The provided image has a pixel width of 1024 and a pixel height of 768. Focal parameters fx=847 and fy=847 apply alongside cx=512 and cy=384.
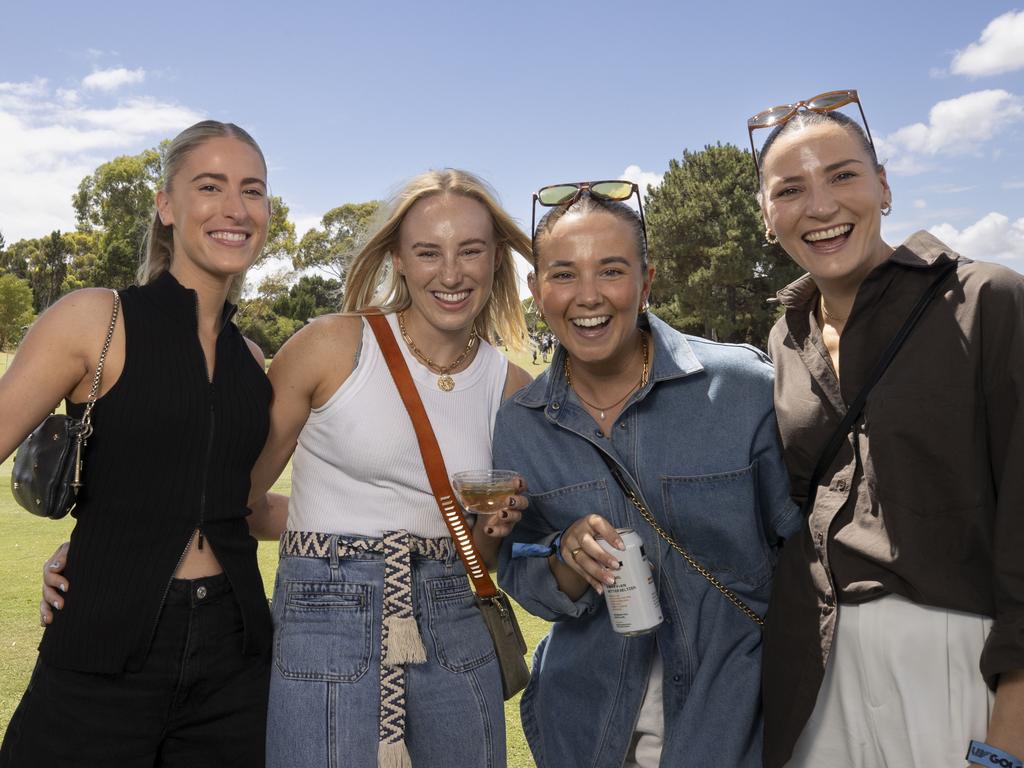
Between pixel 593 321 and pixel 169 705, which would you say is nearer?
pixel 169 705

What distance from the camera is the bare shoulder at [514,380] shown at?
12.0 ft

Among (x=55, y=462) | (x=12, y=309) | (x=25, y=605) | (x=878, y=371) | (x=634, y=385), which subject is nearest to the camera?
(x=878, y=371)

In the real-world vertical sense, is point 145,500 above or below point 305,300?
below

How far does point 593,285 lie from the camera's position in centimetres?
301

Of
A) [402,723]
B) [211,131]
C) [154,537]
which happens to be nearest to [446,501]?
[402,723]

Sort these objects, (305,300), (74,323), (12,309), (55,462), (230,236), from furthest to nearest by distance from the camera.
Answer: (305,300) < (12,309) < (230,236) < (74,323) < (55,462)

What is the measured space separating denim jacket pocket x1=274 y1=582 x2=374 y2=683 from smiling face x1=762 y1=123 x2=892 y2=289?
1.94 metres

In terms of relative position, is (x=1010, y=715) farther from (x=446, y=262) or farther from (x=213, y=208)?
(x=213, y=208)

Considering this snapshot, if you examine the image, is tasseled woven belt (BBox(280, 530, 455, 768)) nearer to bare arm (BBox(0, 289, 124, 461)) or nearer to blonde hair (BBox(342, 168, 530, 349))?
bare arm (BBox(0, 289, 124, 461))

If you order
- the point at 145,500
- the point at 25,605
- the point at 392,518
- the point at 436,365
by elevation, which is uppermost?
the point at 436,365

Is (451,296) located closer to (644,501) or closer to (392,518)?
(392,518)

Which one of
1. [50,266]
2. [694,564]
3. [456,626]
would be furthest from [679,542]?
[50,266]

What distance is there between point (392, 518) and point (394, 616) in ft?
1.21

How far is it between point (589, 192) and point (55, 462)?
2.06 m
